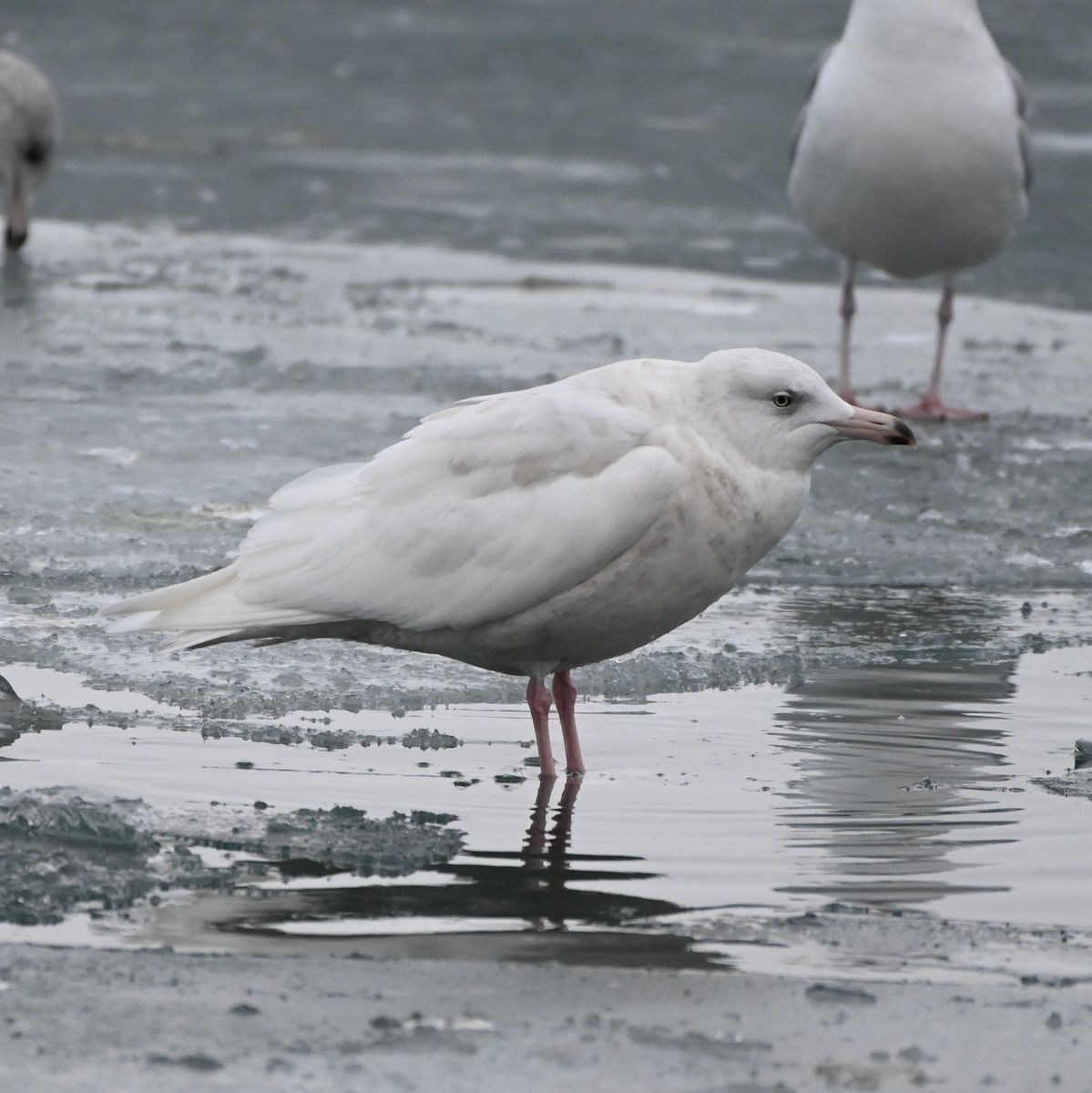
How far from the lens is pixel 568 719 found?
209 inches

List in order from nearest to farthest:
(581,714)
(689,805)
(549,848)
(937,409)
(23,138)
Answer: (549,848), (689,805), (581,714), (937,409), (23,138)

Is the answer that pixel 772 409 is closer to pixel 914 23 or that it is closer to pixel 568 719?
pixel 568 719

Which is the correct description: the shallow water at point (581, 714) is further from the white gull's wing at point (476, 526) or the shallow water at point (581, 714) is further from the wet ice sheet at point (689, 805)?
the white gull's wing at point (476, 526)

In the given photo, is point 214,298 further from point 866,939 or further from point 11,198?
point 866,939

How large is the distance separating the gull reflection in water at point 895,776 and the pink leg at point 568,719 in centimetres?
51

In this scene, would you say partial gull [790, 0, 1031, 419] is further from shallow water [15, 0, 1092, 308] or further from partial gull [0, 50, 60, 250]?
partial gull [0, 50, 60, 250]

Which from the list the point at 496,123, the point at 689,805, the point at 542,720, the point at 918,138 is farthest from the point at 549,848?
the point at 496,123

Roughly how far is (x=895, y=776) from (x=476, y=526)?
1.14m

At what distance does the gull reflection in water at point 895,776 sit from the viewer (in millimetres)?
4504

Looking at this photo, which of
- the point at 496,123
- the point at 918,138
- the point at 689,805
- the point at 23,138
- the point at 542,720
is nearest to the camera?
the point at 689,805

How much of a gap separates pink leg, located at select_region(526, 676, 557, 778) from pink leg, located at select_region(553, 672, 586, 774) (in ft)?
0.14

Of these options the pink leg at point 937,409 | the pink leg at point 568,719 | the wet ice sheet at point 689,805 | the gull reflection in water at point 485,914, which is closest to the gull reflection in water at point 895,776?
the wet ice sheet at point 689,805

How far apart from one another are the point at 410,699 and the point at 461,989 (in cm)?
204

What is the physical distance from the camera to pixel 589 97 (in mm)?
18469
